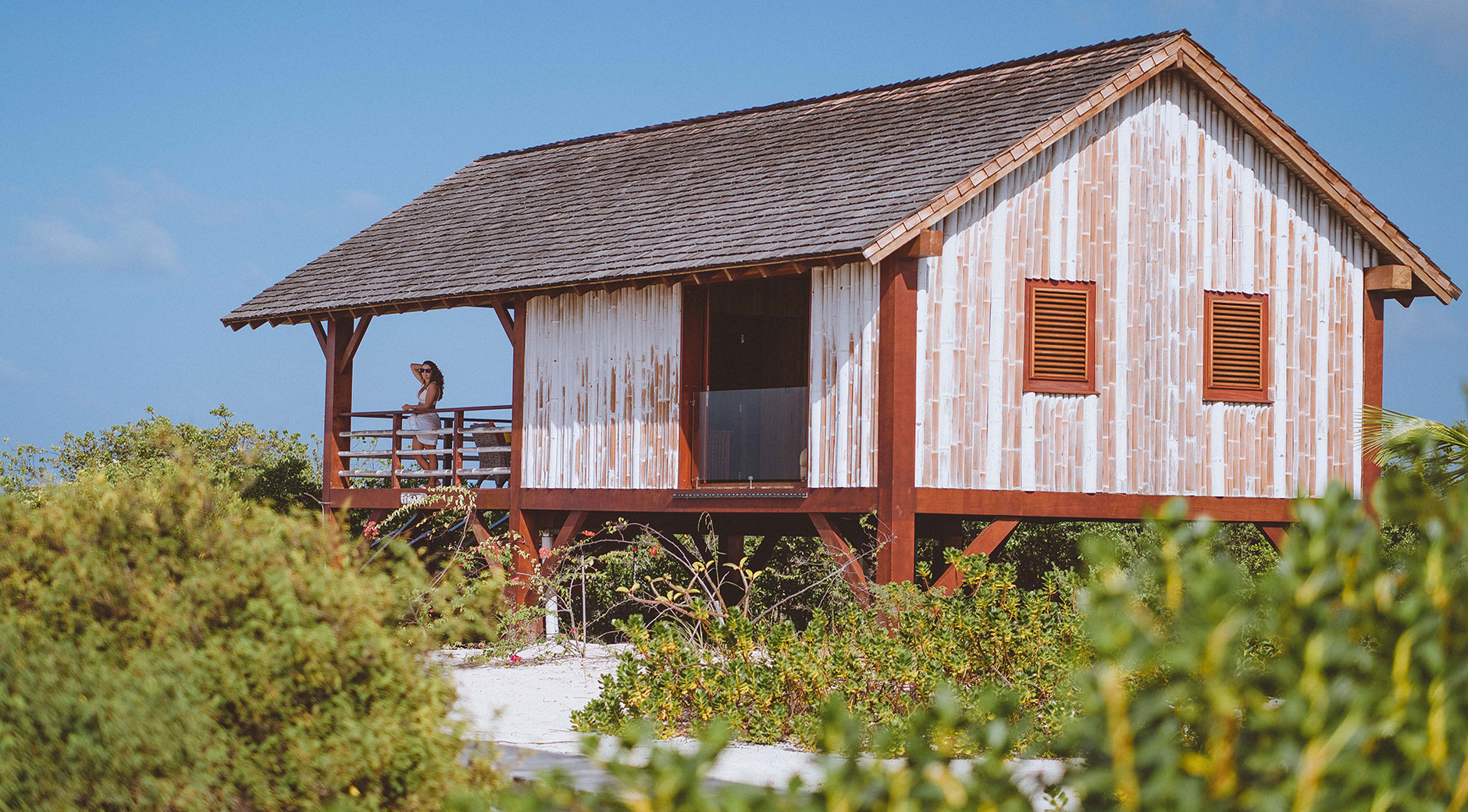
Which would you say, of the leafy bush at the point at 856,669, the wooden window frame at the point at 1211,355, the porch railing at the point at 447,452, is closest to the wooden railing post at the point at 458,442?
the porch railing at the point at 447,452

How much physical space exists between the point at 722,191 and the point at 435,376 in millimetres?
5432

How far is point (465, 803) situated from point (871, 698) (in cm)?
789

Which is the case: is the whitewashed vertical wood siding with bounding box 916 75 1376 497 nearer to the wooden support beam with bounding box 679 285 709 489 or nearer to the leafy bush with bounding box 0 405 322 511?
the wooden support beam with bounding box 679 285 709 489

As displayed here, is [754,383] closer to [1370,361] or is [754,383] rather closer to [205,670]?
[1370,361]

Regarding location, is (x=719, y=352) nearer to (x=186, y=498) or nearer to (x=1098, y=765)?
(x=186, y=498)

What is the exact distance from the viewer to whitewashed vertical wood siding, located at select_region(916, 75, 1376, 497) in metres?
16.5

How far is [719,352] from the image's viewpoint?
2202cm

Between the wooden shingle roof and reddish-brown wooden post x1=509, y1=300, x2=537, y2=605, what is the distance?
796mm

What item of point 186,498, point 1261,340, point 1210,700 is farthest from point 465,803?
point 1261,340

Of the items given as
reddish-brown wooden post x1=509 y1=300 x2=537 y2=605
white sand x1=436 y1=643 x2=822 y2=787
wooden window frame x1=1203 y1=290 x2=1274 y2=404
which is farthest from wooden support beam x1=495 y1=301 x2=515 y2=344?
wooden window frame x1=1203 y1=290 x2=1274 y2=404

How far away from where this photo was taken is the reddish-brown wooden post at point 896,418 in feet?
51.9

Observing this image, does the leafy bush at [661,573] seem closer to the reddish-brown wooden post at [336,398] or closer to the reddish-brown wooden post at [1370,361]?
the reddish-brown wooden post at [336,398]

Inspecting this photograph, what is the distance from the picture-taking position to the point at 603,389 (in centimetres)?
1923

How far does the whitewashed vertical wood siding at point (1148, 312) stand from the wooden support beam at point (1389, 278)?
150mm
